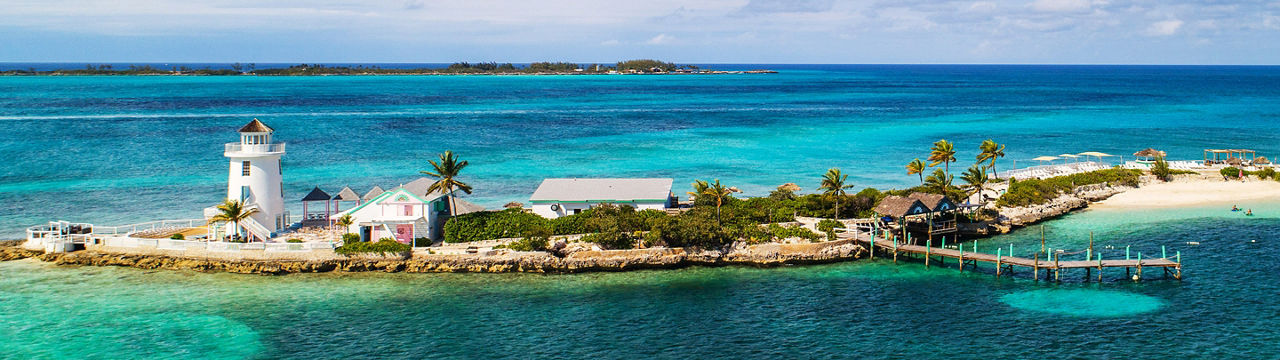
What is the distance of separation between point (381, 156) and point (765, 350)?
6542cm

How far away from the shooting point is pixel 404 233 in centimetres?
5081

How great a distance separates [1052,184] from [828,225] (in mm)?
24181

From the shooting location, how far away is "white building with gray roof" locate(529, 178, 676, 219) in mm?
56219

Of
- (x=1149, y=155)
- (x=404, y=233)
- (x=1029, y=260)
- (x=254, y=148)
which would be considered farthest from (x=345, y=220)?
(x=1149, y=155)

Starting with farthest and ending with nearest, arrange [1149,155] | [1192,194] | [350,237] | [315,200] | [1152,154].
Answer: [1149,155] < [1152,154] < [1192,194] < [315,200] < [350,237]

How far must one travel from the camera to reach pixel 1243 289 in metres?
43.0

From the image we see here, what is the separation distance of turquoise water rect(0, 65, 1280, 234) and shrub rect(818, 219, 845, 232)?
1783cm

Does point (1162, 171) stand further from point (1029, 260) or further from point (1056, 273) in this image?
point (1029, 260)

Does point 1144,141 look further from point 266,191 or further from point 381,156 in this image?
point 266,191

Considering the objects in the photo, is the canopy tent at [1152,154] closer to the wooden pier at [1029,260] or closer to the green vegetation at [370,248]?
the wooden pier at [1029,260]

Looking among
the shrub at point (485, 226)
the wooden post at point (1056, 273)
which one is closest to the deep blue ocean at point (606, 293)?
the wooden post at point (1056, 273)

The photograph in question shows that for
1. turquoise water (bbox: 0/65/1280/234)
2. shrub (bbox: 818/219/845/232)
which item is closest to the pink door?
turquoise water (bbox: 0/65/1280/234)

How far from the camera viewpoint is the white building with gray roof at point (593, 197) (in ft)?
184

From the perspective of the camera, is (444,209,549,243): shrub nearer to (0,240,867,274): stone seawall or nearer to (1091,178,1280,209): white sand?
(0,240,867,274): stone seawall
